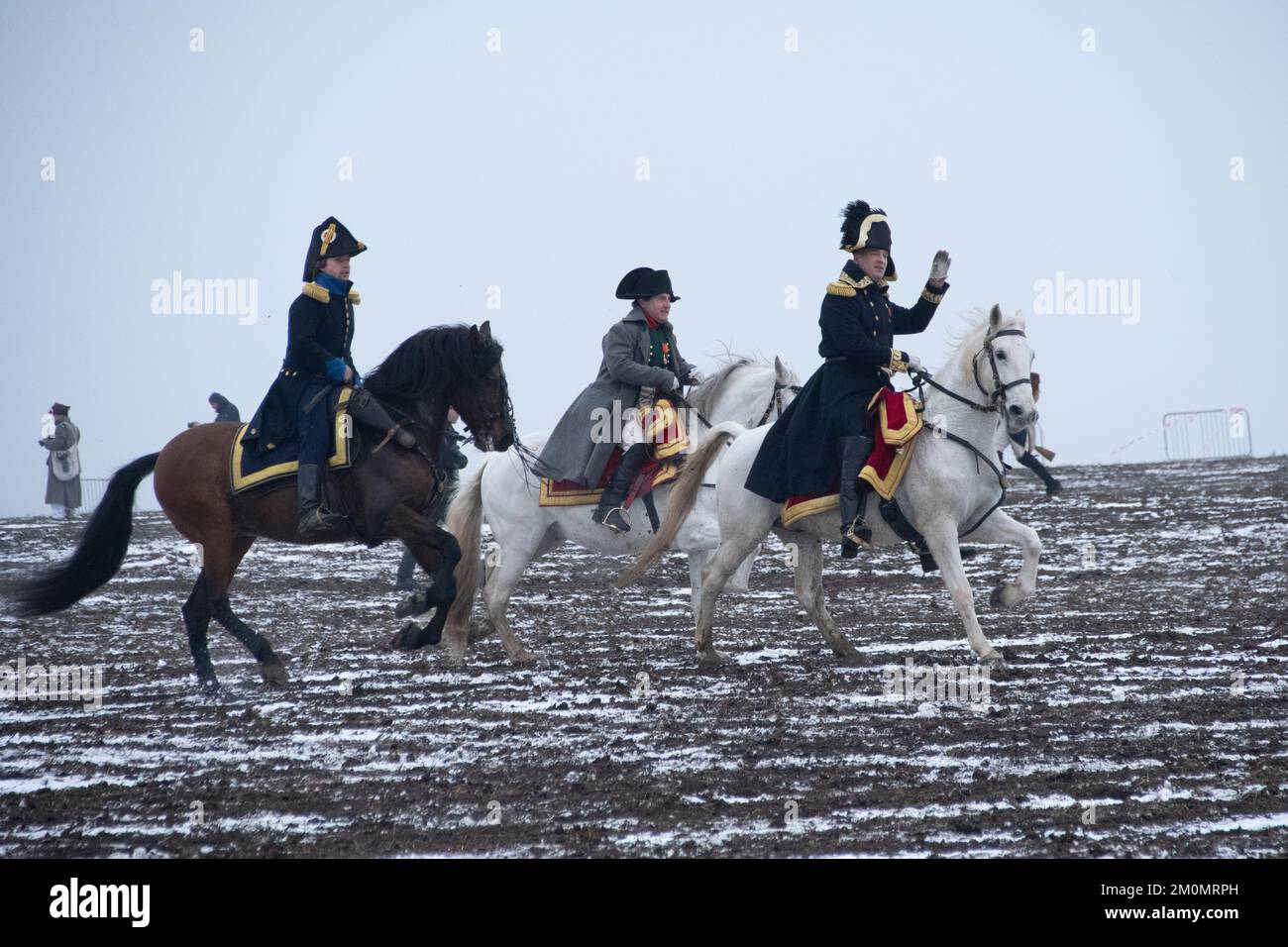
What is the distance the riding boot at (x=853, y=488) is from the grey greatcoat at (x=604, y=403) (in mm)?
1888

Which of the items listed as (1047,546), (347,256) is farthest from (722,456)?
(1047,546)

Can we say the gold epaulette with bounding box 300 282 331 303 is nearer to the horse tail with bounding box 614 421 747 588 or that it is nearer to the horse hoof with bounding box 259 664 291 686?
the horse hoof with bounding box 259 664 291 686

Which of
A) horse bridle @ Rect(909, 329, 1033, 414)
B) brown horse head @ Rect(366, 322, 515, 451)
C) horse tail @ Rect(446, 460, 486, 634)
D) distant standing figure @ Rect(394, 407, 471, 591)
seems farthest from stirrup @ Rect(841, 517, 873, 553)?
distant standing figure @ Rect(394, 407, 471, 591)

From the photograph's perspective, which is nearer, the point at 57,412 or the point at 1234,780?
the point at 1234,780

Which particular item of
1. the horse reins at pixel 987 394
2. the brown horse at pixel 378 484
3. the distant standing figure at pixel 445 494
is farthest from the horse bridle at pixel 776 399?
the distant standing figure at pixel 445 494

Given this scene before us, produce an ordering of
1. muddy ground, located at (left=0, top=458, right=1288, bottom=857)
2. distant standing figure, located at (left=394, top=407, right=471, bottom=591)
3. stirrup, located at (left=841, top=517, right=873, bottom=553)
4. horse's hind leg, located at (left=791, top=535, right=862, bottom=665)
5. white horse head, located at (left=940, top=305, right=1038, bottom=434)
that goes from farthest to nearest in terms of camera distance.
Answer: distant standing figure, located at (left=394, top=407, right=471, bottom=591) < horse's hind leg, located at (left=791, top=535, right=862, bottom=665) < stirrup, located at (left=841, top=517, right=873, bottom=553) < white horse head, located at (left=940, top=305, right=1038, bottom=434) < muddy ground, located at (left=0, top=458, right=1288, bottom=857)

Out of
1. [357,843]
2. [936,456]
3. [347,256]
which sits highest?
[347,256]

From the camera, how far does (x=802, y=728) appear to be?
765 centimetres

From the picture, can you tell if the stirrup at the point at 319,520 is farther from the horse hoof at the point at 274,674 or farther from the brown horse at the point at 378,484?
the horse hoof at the point at 274,674

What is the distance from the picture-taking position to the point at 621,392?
36.5 feet

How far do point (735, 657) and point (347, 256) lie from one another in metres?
3.73

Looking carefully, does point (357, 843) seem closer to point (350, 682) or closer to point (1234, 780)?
point (1234, 780)

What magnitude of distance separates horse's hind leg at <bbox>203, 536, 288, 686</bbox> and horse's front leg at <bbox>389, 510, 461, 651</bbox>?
2.92 ft

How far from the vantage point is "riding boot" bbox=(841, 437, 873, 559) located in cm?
943
